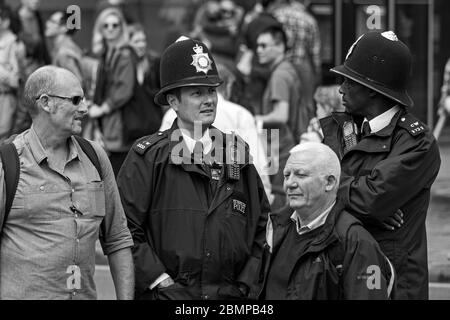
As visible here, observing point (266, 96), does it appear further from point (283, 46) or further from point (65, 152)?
point (65, 152)

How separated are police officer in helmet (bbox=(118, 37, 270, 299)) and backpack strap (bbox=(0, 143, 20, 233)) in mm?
733

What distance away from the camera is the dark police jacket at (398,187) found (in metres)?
5.40

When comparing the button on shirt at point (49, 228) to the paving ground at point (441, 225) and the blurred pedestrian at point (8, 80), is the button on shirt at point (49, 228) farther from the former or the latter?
the blurred pedestrian at point (8, 80)

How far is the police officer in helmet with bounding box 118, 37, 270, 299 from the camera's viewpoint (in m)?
5.63

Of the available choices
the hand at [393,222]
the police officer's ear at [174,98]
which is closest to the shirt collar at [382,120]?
the hand at [393,222]

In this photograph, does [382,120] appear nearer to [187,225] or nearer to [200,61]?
[200,61]

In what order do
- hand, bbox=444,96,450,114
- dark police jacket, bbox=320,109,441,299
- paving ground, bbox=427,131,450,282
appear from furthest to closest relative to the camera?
hand, bbox=444,96,450,114, paving ground, bbox=427,131,450,282, dark police jacket, bbox=320,109,441,299

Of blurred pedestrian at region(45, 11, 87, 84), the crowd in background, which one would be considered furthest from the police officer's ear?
blurred pedestrian at region(45, 11, 87, 84)

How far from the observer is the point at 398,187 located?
543cm

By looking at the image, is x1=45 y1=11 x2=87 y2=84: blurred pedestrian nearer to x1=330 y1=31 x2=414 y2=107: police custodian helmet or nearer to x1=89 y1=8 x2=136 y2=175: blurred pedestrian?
x1=89 y1=8 x2=136 y2=175: blurred pedestrian

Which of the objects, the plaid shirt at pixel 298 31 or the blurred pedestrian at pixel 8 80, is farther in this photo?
the plaid shirt at pixel 298 31

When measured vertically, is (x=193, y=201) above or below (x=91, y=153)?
below

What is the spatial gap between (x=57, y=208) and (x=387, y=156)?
5.22 ft

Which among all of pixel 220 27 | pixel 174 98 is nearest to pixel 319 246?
pixel 174 98
